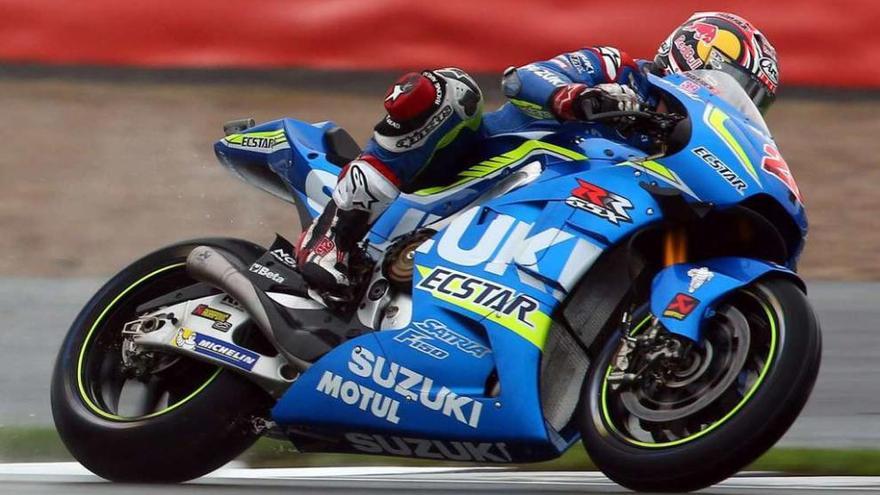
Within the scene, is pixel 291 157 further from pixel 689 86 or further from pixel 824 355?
pixel 824 355

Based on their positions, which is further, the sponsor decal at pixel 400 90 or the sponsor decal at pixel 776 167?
the sponsor decal at pixel 400 90

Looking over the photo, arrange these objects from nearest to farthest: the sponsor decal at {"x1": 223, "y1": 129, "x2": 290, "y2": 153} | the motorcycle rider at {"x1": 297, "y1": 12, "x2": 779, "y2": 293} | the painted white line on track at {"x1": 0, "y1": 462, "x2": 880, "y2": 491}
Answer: the motorcycle rider at {"x1": 297, "y1": 12, "x2": 779, "y2": 293} < the painted white line on track at {"x1": 0, "y1": 462, "x2": 880, "y2": 491} < the sponsor decal at {"x1": 223, "y1": 129, "x2": 290, "y2": 153}

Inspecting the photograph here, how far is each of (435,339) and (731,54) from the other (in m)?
1.09

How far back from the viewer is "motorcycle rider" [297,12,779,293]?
424cm

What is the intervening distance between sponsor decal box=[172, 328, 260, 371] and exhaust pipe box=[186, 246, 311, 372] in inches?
3.0

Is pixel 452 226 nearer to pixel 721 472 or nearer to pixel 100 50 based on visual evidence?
pixel 721 472

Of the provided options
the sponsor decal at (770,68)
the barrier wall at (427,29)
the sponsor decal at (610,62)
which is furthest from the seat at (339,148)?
the barrier wall at (427,29)

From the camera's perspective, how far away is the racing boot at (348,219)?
4.32 meters

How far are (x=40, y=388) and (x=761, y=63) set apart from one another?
3.05 m

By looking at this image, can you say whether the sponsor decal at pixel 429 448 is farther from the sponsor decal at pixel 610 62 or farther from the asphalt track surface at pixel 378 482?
the sponsor decal at pixel 610 62

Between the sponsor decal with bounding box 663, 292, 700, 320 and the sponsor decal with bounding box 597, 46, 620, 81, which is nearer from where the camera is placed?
the sponsor decal with bounding box 663, 292, 700, 320

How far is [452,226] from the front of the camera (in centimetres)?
422

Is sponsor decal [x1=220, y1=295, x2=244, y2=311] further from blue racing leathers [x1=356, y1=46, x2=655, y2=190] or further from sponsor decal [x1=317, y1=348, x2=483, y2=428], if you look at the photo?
blue racing leathers [x1=356, y1=46, x2=655, y2=190]

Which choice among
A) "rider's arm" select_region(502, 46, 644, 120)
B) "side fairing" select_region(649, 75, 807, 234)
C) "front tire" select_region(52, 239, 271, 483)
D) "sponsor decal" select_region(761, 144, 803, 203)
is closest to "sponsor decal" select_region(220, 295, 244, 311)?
"front tire" select_region(52, 239, 271, 483)
